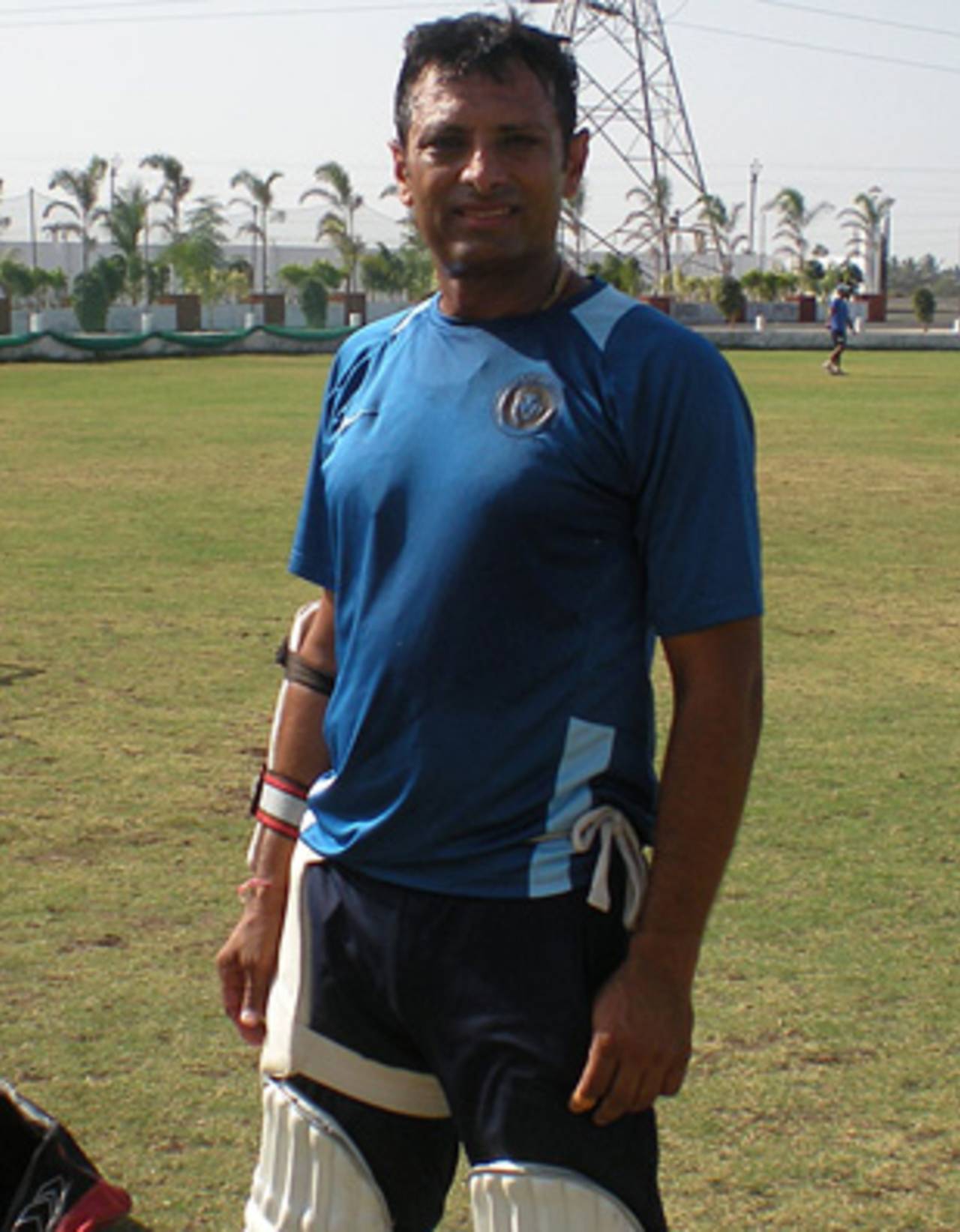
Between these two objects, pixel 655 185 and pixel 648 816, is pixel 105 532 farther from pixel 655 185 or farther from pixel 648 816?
pixel 655 185

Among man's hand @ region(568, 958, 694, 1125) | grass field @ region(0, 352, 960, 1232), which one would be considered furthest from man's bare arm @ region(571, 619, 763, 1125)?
grass field @ region(0, 352, 960, 1232)

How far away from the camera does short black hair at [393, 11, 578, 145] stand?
2.61 meters

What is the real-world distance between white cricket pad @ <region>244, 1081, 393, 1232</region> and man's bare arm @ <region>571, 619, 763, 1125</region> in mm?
371

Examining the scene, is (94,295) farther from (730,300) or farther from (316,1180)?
(316,1180)

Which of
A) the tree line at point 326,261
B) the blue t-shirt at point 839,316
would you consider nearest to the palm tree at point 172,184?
the tree line at point 326,261

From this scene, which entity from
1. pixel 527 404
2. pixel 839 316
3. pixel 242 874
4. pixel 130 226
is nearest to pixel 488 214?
pixel 527 404

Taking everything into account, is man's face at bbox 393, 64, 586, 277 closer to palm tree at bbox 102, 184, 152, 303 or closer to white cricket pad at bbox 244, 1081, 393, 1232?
white cricket pad at bbox 244, 1081, 393, 1232

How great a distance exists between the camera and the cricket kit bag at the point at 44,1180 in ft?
11.9

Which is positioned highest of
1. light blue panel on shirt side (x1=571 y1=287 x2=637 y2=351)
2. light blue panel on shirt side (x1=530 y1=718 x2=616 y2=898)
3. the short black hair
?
the short black hair

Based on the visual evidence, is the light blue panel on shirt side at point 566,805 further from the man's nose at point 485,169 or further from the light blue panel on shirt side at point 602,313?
the man's nose at point 485,169

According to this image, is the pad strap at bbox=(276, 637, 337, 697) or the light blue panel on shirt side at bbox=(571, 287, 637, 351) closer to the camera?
the light blue panel on shirt side at bbox=(571, 287, 637, 351)

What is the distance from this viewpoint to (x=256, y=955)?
286 cm

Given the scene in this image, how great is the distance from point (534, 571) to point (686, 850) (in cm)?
40

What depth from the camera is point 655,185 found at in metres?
79.2
